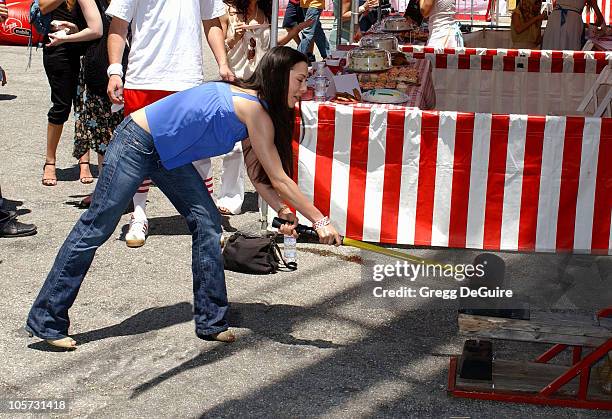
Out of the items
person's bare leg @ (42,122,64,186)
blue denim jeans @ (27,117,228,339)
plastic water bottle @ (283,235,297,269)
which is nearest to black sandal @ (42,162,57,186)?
person's bare leg @ (42,122,64,186)

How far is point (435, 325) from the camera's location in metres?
5.54

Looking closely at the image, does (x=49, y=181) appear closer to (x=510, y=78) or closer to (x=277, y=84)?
(x=277, y=84)

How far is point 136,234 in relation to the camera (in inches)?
263

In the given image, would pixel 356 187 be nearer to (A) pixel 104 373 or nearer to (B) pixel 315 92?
(B) pixel 315 92

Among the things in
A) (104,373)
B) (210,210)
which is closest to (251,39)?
(210,210)

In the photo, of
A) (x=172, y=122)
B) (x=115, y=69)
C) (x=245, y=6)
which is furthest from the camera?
(x=245, y=6)

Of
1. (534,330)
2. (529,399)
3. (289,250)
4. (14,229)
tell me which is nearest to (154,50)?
(289,250)

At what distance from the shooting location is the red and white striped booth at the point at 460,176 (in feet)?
20.8

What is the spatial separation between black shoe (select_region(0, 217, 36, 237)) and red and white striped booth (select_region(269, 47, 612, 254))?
1794mm

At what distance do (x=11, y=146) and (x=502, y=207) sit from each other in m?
4.94

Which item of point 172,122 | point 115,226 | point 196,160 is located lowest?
point 115,226

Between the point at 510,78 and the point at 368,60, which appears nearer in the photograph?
the point at 368,60

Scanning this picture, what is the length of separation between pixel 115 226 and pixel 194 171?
1.49 feet

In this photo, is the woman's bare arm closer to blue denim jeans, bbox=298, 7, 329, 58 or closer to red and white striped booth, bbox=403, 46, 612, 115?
red and white striped booth, bbox=403, 46, 612, 115
